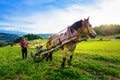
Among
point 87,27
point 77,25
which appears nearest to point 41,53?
point 77,25

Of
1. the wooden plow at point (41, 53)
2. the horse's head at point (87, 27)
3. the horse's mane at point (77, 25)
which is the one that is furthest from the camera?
the wooden plow at point (41, 53)

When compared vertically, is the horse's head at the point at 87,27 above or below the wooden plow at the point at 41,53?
above

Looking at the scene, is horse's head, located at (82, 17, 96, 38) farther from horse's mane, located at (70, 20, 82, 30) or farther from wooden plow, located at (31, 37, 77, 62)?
wooden plow, located at (31, 37, 77, 62)

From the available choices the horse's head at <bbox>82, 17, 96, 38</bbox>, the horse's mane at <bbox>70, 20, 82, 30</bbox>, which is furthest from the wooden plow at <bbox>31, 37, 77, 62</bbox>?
the horse's head at <bbox>82, 17, 96, 38</bbox>

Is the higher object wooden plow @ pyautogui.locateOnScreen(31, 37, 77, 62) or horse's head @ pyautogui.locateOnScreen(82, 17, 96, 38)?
horse's head @ pyautogui.locateOnScreen(82, 17, 96, 38)

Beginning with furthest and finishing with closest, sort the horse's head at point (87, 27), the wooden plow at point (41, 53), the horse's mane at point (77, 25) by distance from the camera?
the wooden plow at point (41, 53), the horse's mane at point (77, 25), the horse's head at point (87, 27)

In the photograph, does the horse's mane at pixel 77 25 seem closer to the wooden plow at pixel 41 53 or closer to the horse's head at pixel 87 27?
the horse's head at pixel 87 27

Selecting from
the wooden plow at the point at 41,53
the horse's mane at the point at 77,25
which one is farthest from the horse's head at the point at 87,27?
the wooden plow at the point at 41,53

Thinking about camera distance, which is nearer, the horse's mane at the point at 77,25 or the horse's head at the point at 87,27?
the horse's head at the point at 87,27

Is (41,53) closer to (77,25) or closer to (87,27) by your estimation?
(77,25)

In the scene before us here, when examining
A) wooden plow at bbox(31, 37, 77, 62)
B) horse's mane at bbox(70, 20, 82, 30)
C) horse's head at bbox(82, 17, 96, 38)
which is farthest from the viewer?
wooden plow at bbox(31, 37, 77, 62)

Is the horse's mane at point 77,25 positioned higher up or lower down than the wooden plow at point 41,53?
higher up

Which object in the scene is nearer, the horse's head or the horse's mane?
the horse's head

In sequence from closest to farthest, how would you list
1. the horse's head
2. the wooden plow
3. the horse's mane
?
the horse's head, the horse's mane, the wooden plow
